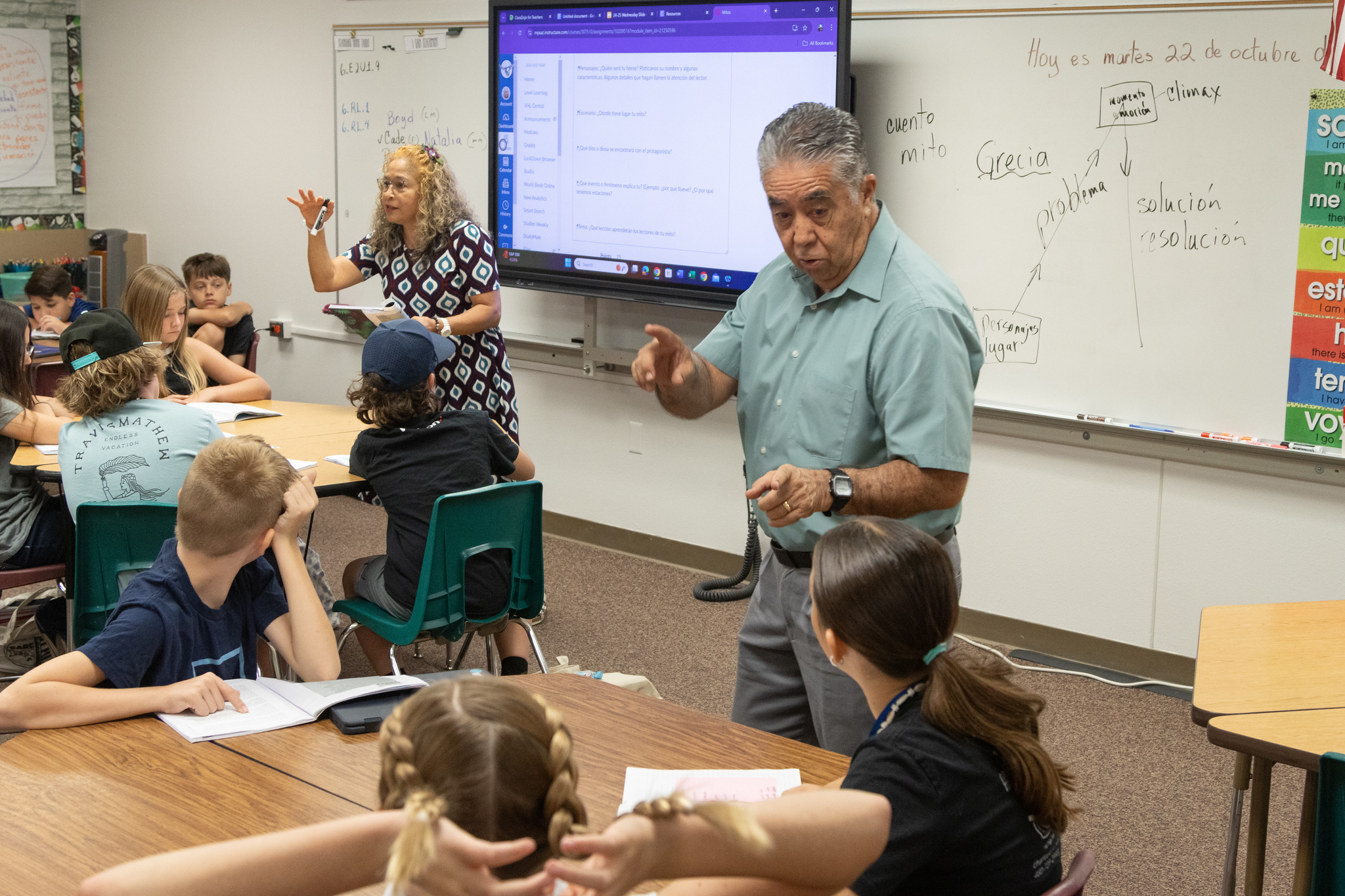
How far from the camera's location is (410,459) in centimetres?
301

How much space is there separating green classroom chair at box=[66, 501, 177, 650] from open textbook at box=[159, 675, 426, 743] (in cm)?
79

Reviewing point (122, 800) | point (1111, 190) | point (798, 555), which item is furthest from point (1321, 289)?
point (122, 800)

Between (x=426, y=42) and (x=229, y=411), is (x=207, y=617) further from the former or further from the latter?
(x=426, y=42)

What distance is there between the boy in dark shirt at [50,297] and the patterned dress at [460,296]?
201 cm

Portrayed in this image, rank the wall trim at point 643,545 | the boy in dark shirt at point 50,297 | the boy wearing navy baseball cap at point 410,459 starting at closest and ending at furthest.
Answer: the boy wearing navy baseball cap at point 410,459
the wall trim at point 643,545
the boy in dark shirt at point 50,297

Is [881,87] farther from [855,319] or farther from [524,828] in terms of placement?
[524,828]

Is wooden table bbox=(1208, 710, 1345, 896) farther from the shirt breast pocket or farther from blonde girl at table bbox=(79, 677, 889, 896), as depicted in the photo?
blonde girl at table bbox=(79, 677, 889, 896)

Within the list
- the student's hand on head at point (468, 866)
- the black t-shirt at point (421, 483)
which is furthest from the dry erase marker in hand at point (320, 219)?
the student's hand on head at point (468, 866)

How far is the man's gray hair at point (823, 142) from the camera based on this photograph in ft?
6.49

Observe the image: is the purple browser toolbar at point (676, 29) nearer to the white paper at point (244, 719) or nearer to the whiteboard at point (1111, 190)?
the whiteboard at point (1111, 190)

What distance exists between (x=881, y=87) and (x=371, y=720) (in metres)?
2.96

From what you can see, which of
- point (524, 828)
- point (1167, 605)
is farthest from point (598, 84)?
point (524, 828)

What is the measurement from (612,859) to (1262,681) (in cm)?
165

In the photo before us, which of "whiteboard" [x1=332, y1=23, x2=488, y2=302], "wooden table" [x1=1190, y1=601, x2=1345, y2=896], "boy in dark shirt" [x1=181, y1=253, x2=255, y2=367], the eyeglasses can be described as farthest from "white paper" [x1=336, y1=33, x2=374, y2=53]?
"wooden table" [x1=1190, y1=601, x2=1345, y2=896]
